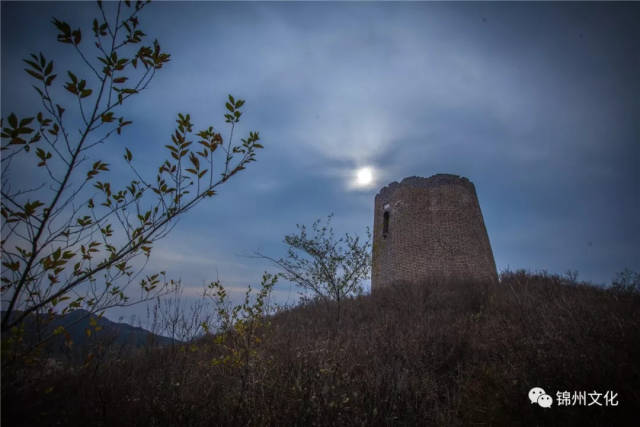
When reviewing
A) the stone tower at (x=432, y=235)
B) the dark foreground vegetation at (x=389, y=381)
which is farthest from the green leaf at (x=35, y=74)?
the stone tower at (x=432, y=235)

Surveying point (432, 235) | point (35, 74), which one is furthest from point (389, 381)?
point (432, 235)

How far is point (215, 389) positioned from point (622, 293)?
7.78 m

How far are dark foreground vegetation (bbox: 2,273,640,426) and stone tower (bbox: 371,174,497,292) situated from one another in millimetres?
5609

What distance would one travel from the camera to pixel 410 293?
8.21m

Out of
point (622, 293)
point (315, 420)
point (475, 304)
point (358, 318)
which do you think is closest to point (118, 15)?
point (315, 420)

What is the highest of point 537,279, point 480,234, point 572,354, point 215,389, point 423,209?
point 423,209

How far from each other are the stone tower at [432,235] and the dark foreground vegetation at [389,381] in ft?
18.4

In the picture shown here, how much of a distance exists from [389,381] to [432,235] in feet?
31.4

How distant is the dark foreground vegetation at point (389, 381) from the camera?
88.8 inches

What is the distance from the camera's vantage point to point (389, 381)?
9.69ft

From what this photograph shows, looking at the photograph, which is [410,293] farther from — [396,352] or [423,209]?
[423,209]

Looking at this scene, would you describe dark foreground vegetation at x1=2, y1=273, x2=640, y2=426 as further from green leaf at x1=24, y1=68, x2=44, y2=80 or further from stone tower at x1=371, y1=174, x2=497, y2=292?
stone tower at x1=371, y1=174, x2=497, y2=292

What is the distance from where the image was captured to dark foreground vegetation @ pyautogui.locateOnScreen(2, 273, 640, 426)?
226 centimetres

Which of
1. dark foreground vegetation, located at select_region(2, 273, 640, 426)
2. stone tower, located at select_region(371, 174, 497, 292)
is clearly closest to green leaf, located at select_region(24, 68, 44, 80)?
dark foreground vegetation, located at select_region(2, 273, 640, 426)
